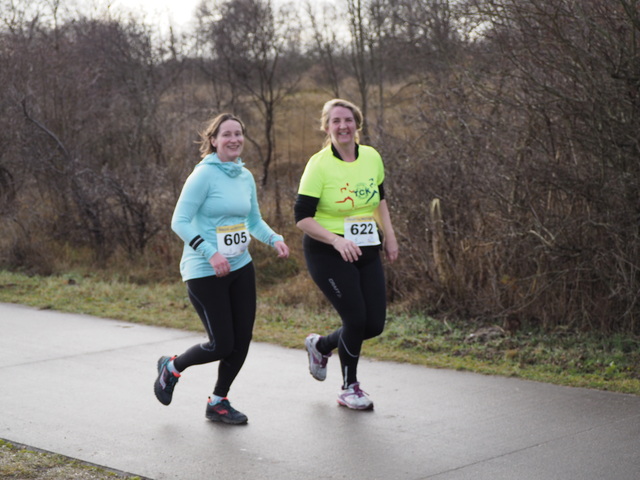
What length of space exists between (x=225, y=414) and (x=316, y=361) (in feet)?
3.49

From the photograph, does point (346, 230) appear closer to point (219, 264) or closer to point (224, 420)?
point (219, 264)

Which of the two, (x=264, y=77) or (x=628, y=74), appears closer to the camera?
(x=628, y=74)

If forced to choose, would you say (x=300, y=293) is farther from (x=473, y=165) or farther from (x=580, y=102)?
(x=580, y=102)

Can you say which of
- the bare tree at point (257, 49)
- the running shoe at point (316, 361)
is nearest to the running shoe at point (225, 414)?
the running shoe at point (316, 361)

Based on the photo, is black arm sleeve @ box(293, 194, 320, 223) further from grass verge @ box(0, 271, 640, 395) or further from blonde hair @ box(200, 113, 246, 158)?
grass verge @ box(0, 271, 640, 395)

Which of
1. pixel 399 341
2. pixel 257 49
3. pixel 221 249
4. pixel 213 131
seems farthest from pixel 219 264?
pixel 257 49

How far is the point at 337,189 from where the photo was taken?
629 cm

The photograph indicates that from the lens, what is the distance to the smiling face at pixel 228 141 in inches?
236

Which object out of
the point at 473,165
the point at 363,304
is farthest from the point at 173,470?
the point at 473,165

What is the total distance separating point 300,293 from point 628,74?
506cm

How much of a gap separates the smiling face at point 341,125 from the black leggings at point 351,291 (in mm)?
689

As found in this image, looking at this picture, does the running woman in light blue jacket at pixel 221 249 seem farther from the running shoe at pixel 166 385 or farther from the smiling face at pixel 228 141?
the running shoe at pixel 166 385

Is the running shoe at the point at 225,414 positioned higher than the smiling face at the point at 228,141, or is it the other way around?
the smiling face at the point at 228,141

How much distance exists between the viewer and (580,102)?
7.62 meters
